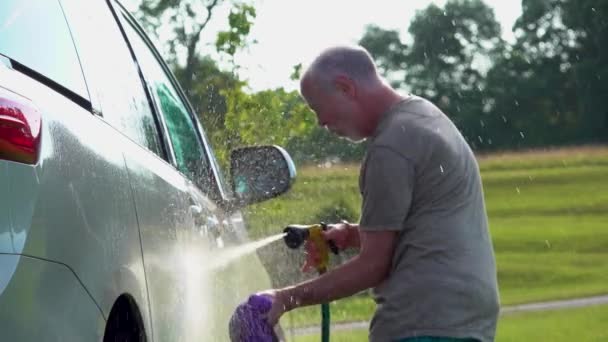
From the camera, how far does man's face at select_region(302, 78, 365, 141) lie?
3736 millimetres

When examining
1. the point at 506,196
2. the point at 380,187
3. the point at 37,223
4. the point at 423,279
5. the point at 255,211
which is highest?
the point at 37,223

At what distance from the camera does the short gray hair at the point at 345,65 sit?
3.74m

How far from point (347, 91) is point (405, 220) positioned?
377 mm

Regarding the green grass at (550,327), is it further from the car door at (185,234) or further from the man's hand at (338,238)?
the man's hand at (338,238)

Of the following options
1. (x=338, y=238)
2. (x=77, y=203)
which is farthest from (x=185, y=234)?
(x=77, y=203)

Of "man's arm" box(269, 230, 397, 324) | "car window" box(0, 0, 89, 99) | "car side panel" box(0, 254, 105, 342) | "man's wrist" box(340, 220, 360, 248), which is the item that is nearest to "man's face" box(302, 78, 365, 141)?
"man's arm" box(269, 230, 397, 324)

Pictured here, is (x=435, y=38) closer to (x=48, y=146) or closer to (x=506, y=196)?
(x=506, y=196)

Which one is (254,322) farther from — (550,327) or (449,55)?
(449,55)

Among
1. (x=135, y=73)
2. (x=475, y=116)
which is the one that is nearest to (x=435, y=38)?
(x=475, y=116)

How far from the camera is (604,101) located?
140 ft

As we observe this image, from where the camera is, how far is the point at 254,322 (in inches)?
144

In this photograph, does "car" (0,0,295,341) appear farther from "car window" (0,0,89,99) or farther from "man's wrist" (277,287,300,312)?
"man's wrist" (277,287,300,312)

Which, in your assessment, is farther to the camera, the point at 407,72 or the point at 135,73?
the point at 407,72

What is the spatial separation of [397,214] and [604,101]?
39992 millimetres
